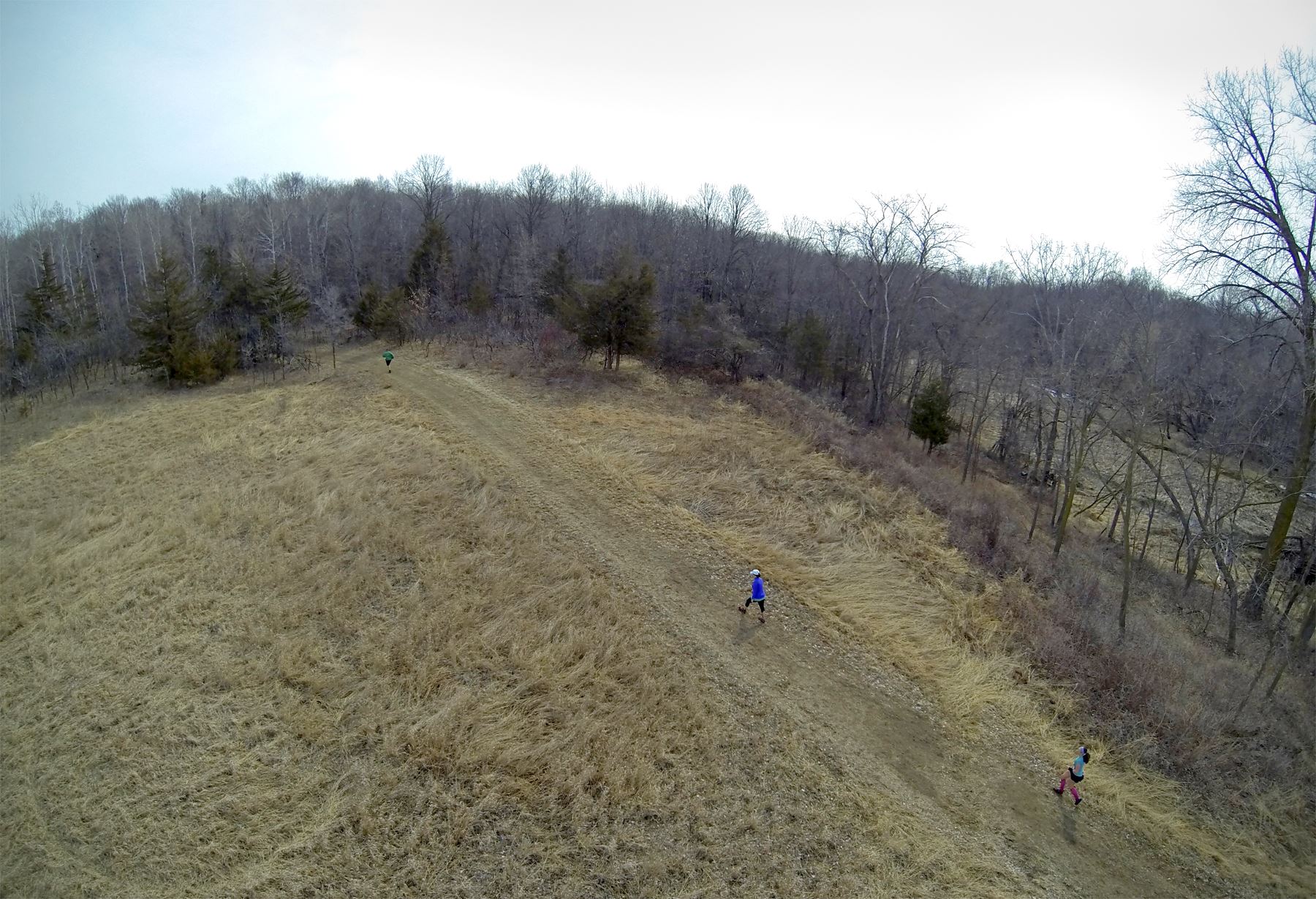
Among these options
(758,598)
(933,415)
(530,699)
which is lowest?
(530,699)

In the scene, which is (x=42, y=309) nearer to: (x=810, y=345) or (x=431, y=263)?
(x=431, y=263)

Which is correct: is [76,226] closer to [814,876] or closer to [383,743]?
[383,743]

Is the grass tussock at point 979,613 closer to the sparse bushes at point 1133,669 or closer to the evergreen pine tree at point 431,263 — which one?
the sparse bushes at point 1133,669

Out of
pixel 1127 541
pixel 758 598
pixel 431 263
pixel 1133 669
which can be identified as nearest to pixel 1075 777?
pixel 1133 669

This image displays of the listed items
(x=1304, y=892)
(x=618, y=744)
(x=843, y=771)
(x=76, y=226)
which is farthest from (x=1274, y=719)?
(x=76, y=226)

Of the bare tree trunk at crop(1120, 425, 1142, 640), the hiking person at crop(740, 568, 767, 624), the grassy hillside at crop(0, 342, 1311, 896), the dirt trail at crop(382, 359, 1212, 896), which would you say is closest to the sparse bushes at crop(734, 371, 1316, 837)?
the bare tree trunk at crop(1120, 425, 1142, 640)

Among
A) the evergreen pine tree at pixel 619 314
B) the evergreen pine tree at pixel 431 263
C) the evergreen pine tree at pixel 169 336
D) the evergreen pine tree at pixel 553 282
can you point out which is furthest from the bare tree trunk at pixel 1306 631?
the evergreen pine tree at pixel 431 263
